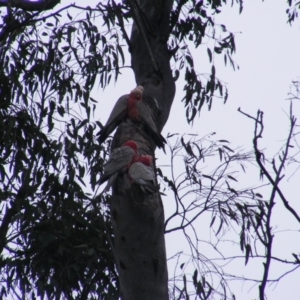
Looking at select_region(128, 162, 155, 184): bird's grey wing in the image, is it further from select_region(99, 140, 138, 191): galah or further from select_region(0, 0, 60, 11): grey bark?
select_region(0, 0, 60, 11): grey bark

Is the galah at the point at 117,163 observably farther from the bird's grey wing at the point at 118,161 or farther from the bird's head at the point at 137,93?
the bird's head at the point at 137,93

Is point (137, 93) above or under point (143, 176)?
above

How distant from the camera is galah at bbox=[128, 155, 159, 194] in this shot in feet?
8.10

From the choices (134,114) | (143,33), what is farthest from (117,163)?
(143,33)

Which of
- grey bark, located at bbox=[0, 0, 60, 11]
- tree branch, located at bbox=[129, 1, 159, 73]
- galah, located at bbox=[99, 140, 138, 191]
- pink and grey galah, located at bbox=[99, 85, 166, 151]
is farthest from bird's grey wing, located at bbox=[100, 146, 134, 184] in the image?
grey bark, located at bbox=[0, 0, 60, 11]

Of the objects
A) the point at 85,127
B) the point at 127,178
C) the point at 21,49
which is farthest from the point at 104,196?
the point at 127,178

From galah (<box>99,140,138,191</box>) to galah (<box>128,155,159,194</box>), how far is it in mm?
40

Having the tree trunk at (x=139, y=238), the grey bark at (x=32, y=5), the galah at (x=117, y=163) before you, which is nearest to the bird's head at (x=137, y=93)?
the tree trunk at (x=139, y=238)

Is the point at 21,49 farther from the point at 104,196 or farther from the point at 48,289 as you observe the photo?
the point at 48,289

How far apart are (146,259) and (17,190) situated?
1.48 m

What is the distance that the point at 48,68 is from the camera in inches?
155

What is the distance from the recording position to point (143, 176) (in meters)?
2.47

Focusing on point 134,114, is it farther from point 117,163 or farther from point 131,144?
point 117,163

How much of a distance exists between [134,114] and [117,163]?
32cm
